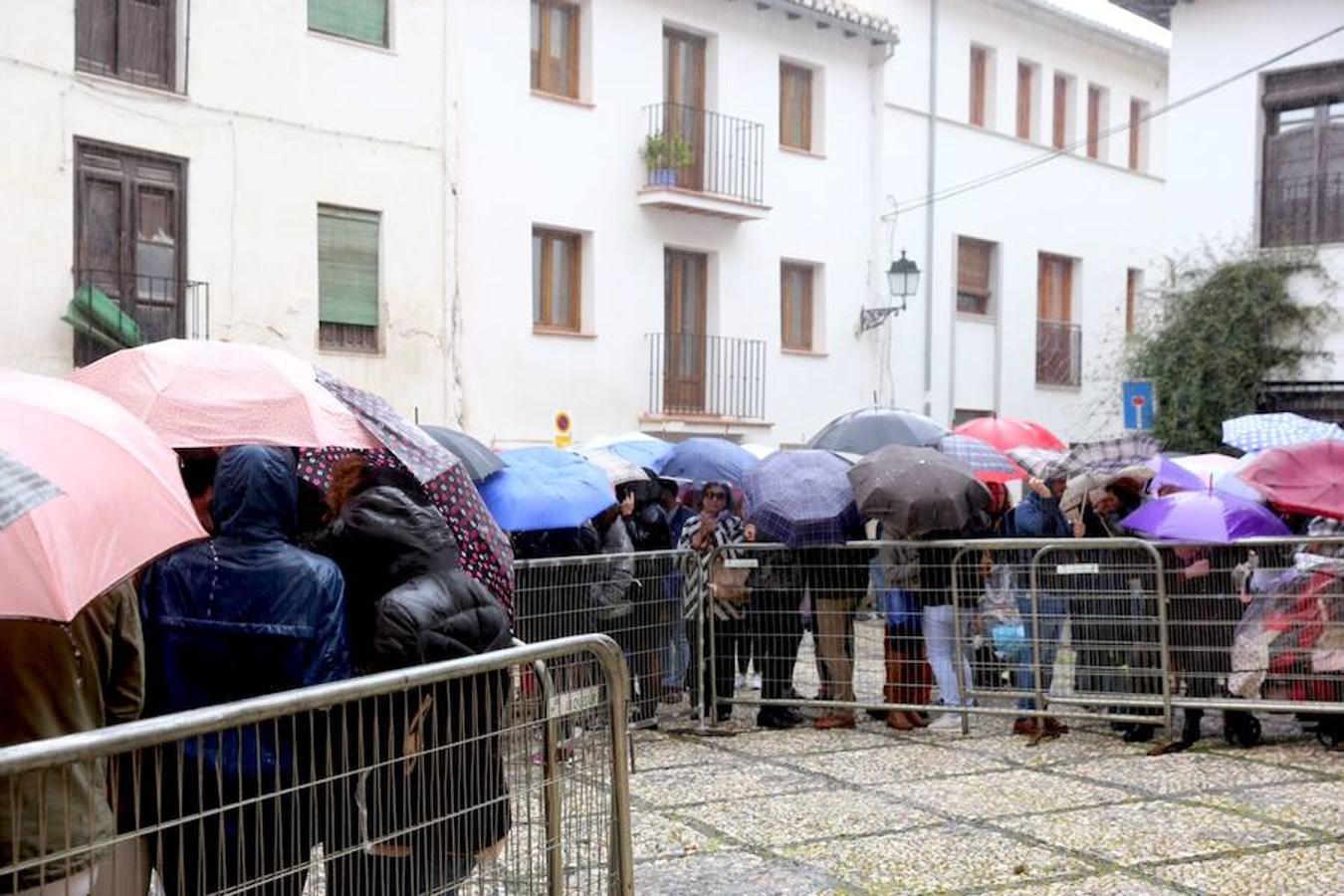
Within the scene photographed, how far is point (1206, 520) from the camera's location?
907 centimetres

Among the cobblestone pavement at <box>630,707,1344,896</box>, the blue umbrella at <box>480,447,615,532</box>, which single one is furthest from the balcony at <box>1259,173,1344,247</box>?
the blue umbrella at <box>480,447,615,532</box>

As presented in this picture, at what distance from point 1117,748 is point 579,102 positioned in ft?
45.9

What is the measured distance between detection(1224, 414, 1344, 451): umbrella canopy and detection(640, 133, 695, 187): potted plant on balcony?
11112 millimetres

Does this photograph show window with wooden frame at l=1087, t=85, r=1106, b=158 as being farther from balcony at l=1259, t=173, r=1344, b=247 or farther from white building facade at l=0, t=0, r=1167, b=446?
balcony at l=1259, t=173, r=1344, b=247

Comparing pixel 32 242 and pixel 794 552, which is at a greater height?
pixel 32 242

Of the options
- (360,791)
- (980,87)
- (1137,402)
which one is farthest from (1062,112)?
(360,791)

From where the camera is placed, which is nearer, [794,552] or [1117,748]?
[1117,748]

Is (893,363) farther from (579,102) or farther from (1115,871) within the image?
(1115,871)

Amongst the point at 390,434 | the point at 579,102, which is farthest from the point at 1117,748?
the point at 579,102

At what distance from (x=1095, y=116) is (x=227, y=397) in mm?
26505

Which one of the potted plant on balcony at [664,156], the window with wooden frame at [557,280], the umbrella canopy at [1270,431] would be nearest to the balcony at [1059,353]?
the potted plant on balcony at [664,156]

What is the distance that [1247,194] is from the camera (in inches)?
723

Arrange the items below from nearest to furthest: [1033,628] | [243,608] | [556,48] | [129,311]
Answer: [243,608]
[1033,628]
[129,311]
[556,48]

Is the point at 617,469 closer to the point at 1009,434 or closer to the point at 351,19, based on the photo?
the point at 1009,434
